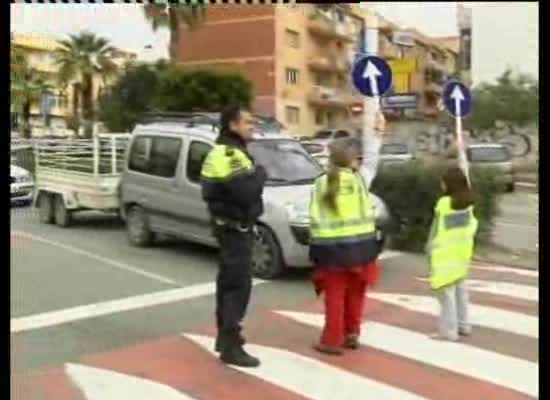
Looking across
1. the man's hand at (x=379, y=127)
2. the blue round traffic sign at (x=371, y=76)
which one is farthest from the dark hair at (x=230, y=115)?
the blue round traffic sign at (x=371, y=76)

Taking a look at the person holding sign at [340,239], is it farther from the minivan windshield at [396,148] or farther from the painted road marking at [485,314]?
the minivan windshield at [396,148]

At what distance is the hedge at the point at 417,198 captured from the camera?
32.5 ft

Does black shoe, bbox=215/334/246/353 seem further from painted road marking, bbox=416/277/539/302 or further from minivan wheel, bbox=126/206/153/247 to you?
minivan wheel, bbox=126/206/153/247

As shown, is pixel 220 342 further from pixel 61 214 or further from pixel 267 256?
pixel 61 214

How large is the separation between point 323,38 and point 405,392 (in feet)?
153

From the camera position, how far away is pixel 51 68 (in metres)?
29.6

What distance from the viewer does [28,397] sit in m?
4.81

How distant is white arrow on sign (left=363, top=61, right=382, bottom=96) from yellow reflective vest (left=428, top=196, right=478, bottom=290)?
3179mm

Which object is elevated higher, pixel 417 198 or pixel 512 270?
pixel 417 198

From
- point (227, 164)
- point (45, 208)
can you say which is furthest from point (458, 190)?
point (45, 208)

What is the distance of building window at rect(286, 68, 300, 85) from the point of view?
4744 cm

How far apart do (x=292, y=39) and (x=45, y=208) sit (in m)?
35.6
